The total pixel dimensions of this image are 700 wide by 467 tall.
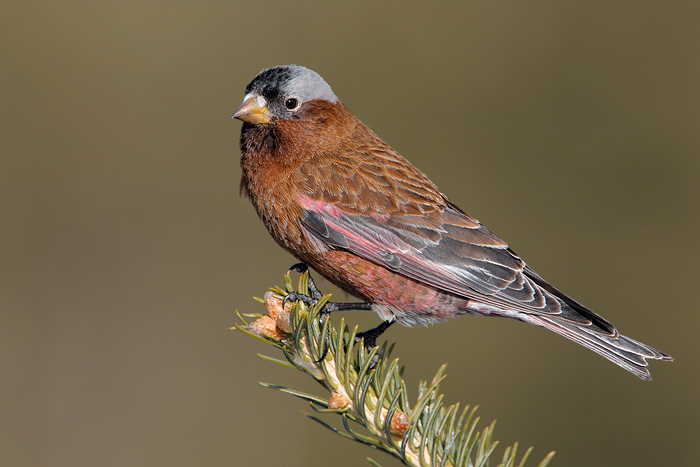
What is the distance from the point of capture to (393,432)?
2537 mm

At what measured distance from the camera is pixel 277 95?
3.86m

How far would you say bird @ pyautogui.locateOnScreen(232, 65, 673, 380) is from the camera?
3523mm

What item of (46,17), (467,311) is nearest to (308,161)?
(467,311)

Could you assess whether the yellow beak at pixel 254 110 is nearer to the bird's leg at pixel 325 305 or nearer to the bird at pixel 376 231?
the bird at pixel 376 231

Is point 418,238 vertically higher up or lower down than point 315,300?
higher up

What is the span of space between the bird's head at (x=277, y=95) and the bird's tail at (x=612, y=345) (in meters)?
1.81

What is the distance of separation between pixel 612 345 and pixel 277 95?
2290mm

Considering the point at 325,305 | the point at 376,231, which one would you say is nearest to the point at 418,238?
the point at 376,231

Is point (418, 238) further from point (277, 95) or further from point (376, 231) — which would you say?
point (277, 95)

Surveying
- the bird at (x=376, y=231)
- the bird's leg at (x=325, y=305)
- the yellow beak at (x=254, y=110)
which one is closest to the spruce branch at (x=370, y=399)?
the bird's leg at (x=325, y=305)

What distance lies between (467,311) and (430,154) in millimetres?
3580

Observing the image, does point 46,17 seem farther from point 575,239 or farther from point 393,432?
point 393,432

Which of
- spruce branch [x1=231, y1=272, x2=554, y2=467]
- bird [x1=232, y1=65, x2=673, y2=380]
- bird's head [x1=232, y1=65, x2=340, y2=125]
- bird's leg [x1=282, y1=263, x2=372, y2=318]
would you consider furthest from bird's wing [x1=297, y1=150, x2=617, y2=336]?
spruce branch [x1=231, y1=272, x2=554, y2=467]

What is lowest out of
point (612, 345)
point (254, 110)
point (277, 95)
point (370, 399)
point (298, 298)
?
point (370, 399)
